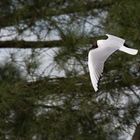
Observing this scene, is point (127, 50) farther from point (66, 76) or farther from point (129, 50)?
point (66, 76)

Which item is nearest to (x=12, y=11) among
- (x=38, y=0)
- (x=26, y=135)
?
(x=38, y=0)

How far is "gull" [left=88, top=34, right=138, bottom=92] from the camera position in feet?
3.03

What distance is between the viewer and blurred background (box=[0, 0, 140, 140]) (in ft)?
3.43

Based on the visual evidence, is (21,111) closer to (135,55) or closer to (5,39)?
(5,39)

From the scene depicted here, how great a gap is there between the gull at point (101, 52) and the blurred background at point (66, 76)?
2.4 inches

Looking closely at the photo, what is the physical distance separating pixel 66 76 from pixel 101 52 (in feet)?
0.46

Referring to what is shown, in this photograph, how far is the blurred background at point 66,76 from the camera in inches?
41.1

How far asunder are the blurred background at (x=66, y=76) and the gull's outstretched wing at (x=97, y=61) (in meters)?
0.09

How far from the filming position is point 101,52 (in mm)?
949

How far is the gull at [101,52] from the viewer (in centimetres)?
92

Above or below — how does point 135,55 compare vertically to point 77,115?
above

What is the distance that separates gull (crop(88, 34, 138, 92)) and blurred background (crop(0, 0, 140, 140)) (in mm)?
60

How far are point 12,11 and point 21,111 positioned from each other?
230mm

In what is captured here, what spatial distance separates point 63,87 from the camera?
1045mm
